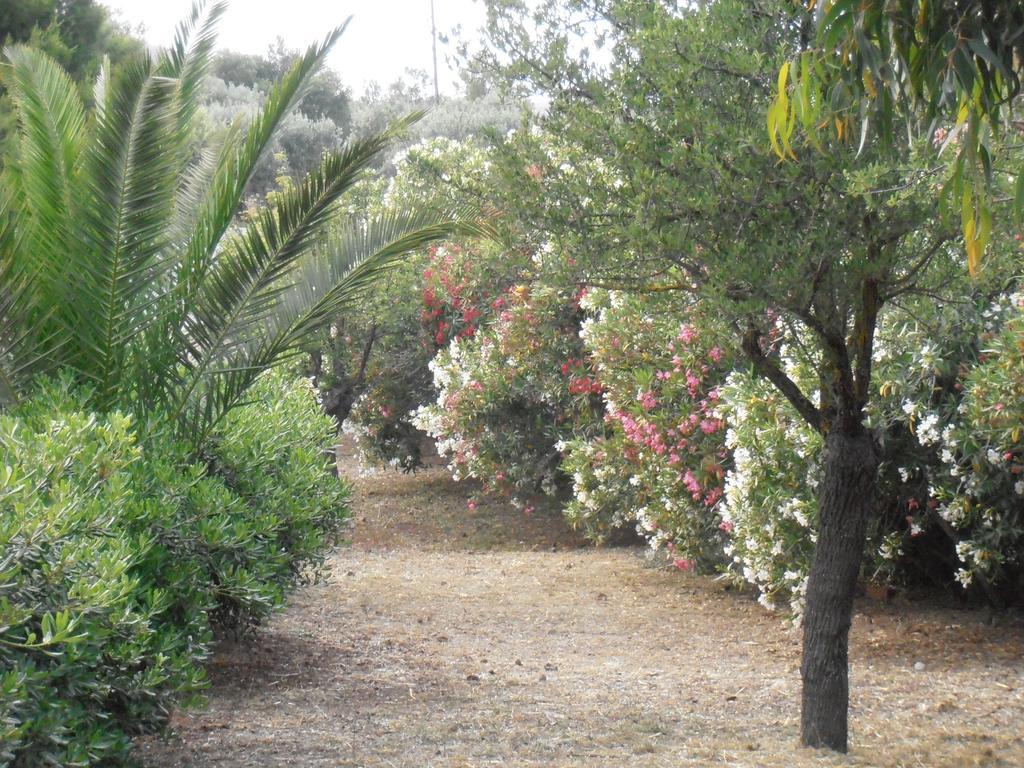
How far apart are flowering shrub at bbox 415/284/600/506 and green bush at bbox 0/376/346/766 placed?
5.83 metres

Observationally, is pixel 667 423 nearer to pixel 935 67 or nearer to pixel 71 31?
pixel 935 67

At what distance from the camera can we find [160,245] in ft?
16.5

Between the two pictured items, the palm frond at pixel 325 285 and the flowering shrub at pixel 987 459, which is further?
the flowering shrub at pixel 987 459

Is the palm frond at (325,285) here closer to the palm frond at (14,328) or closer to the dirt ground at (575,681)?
the palm frond at (14,328)

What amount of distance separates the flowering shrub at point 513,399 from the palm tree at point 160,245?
555 cm

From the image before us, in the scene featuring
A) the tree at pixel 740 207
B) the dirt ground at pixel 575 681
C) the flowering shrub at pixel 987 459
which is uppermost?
the tree at pixel 740 207

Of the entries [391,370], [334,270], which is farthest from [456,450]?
[334,270]

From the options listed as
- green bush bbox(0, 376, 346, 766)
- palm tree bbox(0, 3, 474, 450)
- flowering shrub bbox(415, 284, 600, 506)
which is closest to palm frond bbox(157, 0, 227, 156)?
palm tree bbox(0, 3, 474, 450)

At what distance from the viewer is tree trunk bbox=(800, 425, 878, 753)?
4426mm

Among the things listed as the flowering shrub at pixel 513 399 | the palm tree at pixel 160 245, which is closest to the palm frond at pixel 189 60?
the palm tree at pixel 160 245

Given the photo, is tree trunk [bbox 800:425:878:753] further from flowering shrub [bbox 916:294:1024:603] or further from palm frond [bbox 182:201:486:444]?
palm frond [bbox 182:201:486:444]

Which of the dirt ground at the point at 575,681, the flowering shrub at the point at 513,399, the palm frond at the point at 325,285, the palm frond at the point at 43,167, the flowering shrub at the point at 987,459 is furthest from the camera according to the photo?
the flowering shrub at the point at 513,399

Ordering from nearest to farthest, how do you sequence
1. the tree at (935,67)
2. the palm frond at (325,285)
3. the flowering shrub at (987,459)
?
the tree at (935,67) < the palm frond at (325,285) < the flowering shrub at (987,459)

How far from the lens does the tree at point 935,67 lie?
9.41 ft
